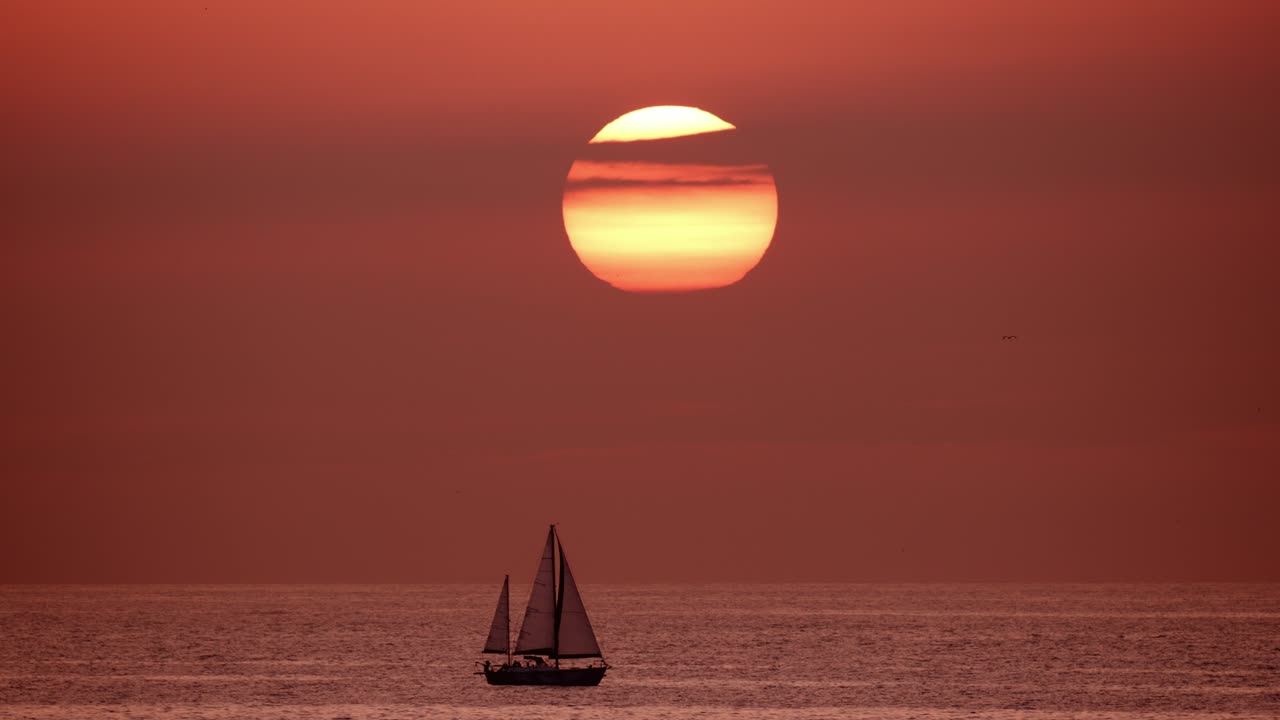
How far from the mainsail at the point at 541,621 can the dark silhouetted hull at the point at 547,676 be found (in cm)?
632

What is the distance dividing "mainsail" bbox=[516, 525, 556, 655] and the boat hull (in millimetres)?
6318

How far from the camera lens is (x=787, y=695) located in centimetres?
13462

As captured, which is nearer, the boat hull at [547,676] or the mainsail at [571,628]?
the mainsail at [571,628]

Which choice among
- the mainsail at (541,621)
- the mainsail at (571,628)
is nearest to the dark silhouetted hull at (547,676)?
the mainsail at (571,628)

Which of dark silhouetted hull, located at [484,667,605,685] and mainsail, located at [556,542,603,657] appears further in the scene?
dark silhouetted hull, located at [484,667,605,685]

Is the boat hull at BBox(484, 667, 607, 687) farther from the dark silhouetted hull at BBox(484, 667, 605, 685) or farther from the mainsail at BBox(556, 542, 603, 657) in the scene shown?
the mainsail at BBox(556, 542, 603, 657)

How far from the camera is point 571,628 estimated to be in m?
126

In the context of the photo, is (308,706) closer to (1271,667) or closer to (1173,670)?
(1173,670)

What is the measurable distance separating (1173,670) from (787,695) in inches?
1876

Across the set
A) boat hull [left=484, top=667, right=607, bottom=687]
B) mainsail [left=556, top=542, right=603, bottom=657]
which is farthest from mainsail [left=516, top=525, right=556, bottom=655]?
boat hull [left=484, top=667, right=607, bottom=687]

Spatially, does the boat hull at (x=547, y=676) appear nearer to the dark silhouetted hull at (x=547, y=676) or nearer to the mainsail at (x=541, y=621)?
the dark silhouetted hull at (x=547, y=676)

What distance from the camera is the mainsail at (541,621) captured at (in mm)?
124188

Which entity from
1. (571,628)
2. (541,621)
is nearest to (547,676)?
(571,628)

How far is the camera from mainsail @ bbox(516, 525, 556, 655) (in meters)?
124
